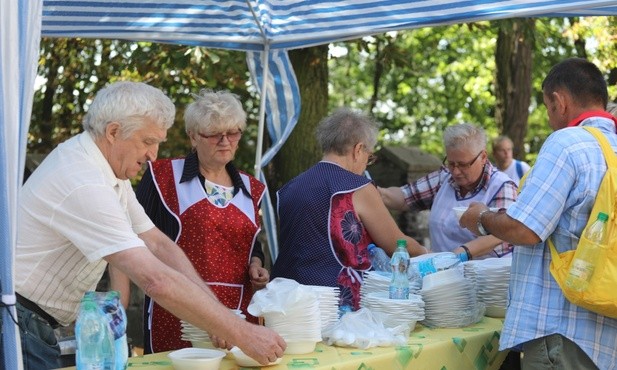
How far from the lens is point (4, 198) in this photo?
8.24ft

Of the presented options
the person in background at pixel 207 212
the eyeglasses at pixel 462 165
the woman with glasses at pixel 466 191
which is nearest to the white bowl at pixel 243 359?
the person in background at pixel 207 212

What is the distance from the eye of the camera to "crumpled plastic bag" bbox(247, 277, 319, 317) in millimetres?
3279

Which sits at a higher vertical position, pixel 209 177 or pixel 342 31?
pixel 342 31

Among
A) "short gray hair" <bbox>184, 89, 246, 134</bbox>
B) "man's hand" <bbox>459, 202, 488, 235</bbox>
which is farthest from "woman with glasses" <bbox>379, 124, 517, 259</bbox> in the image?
"short gray hair" <bbox>184, 89, 246, 134</bbox>

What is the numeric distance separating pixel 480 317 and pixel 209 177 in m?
1.36

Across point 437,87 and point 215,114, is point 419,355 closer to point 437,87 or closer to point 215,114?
point 215,114

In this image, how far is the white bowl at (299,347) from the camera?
328cm

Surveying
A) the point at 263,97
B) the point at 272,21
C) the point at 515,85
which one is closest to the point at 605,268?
the point at 272,21

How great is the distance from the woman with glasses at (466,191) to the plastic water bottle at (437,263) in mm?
481

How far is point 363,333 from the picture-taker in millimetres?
3471

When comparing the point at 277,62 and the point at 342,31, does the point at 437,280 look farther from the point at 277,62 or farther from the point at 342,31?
the point at 277,62

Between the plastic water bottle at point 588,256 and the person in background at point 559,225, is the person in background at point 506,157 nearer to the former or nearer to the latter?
the person in background at point 559,225

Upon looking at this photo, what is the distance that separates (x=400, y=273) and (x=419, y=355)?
481 mm

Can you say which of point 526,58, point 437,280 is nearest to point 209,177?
point 437,280
